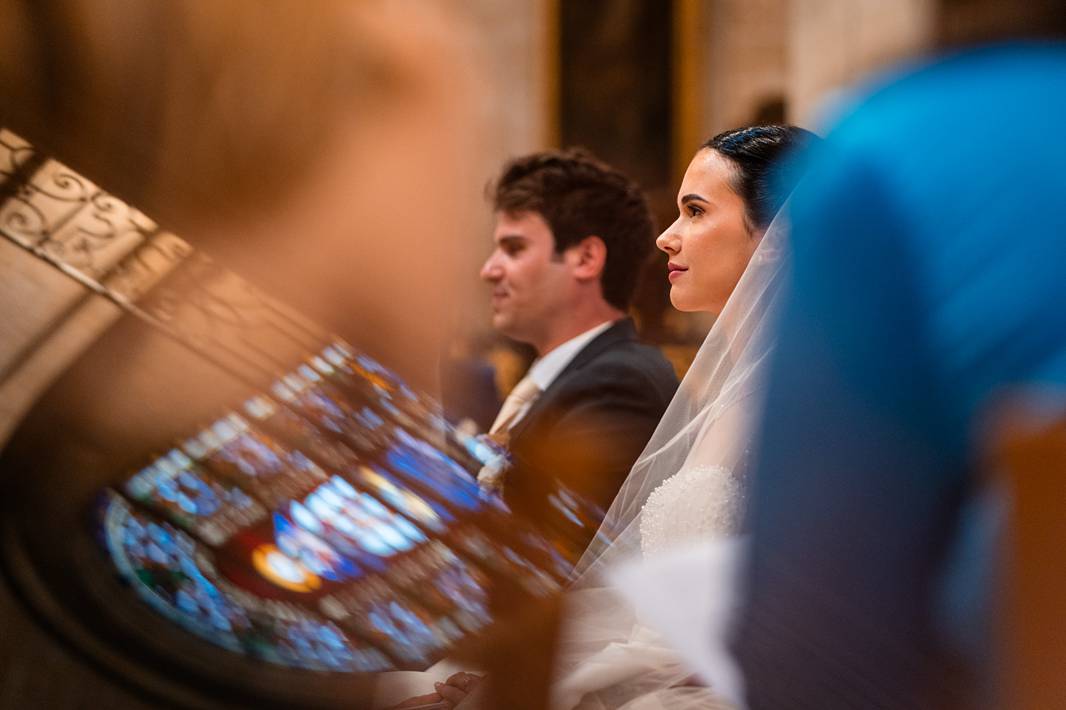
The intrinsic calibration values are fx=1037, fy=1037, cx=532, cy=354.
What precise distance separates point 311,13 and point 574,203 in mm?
1434

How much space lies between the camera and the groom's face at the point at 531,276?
1.77 m

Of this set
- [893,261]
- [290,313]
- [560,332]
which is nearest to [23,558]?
[290,313]

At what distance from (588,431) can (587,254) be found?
759mm

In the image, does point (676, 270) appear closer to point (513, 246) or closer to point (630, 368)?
point (630, 368)

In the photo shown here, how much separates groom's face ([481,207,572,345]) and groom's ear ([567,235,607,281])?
2 centimetres

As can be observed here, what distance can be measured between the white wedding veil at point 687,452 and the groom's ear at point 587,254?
56 centimetres

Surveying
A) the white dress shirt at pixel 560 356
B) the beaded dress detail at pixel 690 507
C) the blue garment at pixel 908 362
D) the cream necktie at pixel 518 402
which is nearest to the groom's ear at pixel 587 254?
the white dress shirt at pixel 560 356

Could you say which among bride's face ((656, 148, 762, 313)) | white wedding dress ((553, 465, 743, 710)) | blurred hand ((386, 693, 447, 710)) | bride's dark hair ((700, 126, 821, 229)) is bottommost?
white wedding dress ((553, 465, 743, 710))

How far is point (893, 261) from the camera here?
58cm

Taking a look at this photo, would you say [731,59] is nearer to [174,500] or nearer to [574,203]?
[574,203]

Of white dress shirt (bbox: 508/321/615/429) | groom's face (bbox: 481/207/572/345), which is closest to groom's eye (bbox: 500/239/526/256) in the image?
groom's face (bbox: 481/207/572/345)

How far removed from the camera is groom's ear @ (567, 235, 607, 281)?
70.6 inches

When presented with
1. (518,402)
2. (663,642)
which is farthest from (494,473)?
(518,402)

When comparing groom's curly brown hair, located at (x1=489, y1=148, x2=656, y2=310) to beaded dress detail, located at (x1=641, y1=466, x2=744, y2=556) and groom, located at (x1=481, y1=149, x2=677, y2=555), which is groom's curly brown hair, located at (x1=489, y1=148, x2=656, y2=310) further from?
beaded dress detail, located at (x1=641, y1=466, x2=744, y2=556)
